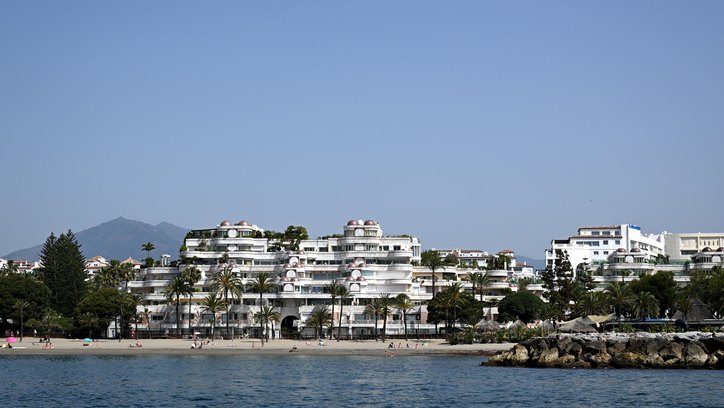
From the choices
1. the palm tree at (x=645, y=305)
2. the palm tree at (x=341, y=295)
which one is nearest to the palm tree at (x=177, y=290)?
the palm tree at (x=341, y=295)

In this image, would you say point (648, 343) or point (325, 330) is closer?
point (648, 343)

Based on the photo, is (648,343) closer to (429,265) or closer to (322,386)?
(322,386)

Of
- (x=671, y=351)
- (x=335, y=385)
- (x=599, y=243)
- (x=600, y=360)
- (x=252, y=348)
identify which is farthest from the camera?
(x=599, y=243)

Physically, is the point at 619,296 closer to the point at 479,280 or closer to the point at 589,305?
the point at 589,305

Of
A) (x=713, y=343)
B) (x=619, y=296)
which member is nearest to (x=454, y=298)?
(x=619, y=296)

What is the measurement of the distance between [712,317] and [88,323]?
251 ft

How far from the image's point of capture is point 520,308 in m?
131

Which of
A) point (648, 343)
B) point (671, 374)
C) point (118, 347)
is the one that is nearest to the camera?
point (671, 374)

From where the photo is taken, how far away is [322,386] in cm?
7325

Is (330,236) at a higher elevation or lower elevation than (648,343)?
higher

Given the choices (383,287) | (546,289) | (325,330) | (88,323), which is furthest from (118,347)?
(546,289)

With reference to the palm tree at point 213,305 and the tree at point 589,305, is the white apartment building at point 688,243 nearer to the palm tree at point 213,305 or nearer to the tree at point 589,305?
the tree at point 589,305

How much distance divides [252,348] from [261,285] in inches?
613

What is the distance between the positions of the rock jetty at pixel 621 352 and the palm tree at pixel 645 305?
105 feet
